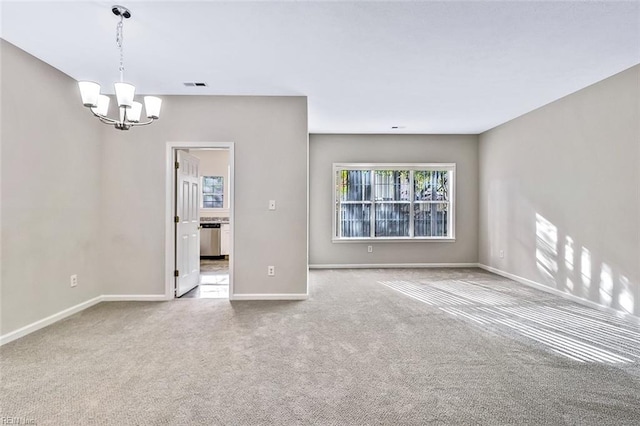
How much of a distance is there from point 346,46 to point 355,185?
3872mm

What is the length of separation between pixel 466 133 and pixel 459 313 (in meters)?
4.15

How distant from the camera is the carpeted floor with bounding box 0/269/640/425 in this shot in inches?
76.5

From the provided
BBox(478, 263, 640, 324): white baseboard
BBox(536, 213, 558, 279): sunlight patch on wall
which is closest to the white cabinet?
BBox(478, 263, 640, 324): white baseboard

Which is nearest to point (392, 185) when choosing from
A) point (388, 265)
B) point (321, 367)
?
point (388, 265)

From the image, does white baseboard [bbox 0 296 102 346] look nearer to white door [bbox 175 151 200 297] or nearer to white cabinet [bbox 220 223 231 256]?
white door [bbox 175 151 200 297]

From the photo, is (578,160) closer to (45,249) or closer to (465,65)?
(465,65)

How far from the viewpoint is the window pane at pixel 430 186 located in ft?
22.4

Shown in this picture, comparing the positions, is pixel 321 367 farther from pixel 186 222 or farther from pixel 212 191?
pixel 212 191

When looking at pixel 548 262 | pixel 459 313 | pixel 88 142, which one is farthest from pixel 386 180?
pixel 88 142

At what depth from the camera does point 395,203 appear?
6828mm

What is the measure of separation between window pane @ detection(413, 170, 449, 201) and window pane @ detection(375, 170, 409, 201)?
209 mm

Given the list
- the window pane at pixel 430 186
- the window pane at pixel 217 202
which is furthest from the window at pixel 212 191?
the window pane at pixel 430 186

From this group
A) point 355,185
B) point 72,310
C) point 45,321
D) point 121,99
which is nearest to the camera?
point 121,99

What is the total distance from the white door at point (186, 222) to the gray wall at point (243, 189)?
21 cm
